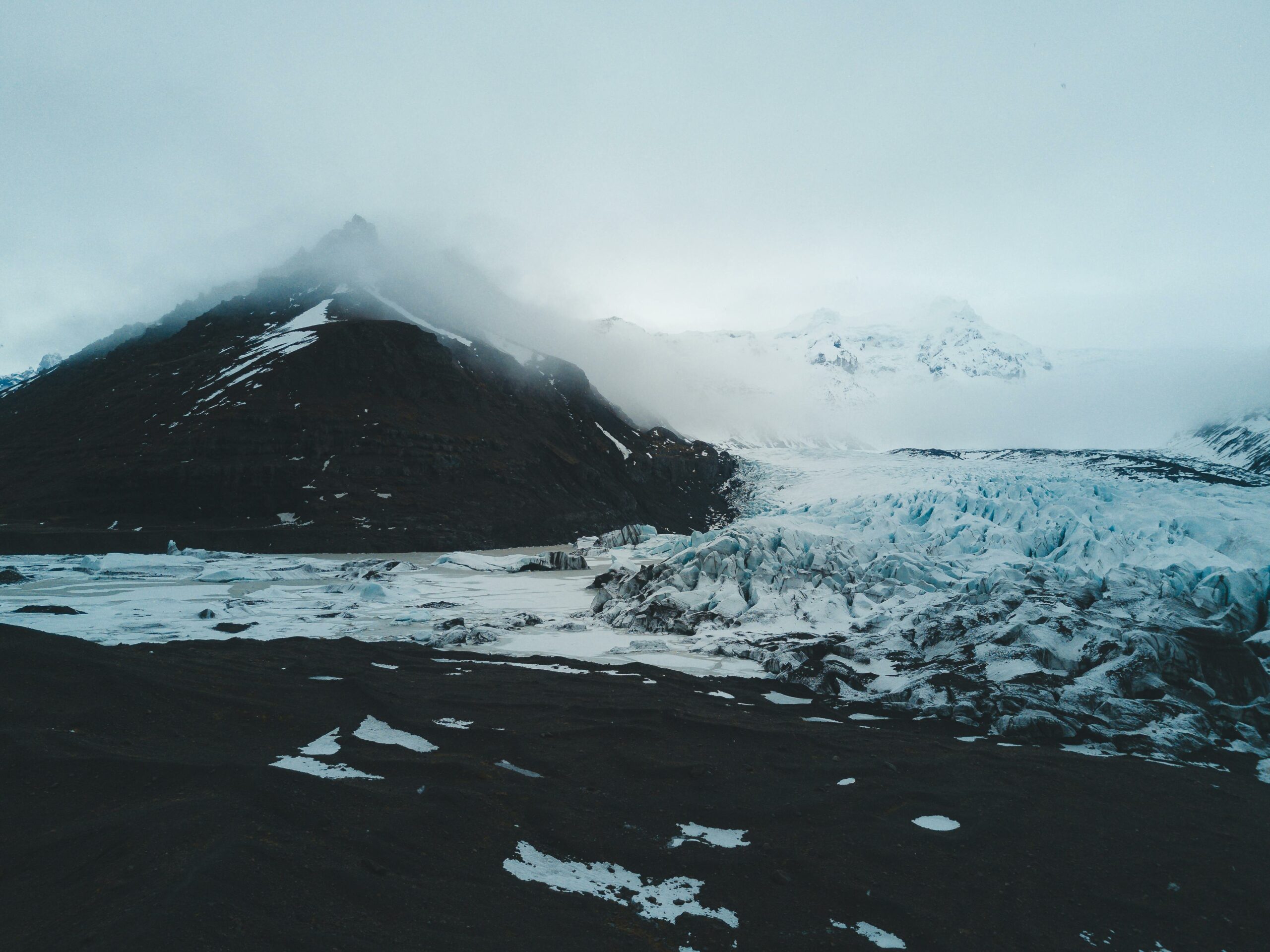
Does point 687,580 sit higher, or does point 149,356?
point 149,356

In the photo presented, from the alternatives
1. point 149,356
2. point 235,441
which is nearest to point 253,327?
point 149,356

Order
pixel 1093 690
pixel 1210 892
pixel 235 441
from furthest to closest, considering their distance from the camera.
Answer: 1. pixel 235 441
2. pixel 1093 690
3. pixel 1210 892

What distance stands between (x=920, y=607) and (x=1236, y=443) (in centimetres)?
14581

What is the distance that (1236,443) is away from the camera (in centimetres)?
11594

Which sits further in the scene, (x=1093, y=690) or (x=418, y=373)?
(x=418, y=373)

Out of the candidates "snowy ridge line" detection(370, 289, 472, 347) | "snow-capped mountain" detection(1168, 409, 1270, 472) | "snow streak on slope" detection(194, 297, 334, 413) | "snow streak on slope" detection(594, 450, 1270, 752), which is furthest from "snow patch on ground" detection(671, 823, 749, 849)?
"snow-capped mountain" detection(1168, 409, 1270, 472)

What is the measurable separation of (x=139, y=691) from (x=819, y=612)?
16.2 m

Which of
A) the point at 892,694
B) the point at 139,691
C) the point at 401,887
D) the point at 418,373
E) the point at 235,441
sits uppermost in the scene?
the point at 418,373

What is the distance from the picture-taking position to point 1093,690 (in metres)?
11.7

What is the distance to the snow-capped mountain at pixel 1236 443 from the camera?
97.1 m

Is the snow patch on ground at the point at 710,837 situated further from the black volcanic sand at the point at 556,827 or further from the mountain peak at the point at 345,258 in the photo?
the mountain peak at the point at 345,258

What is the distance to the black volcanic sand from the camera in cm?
498

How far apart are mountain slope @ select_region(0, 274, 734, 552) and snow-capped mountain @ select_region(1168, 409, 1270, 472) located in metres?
86.2

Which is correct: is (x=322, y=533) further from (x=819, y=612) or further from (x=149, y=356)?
(x=149, y=356)
